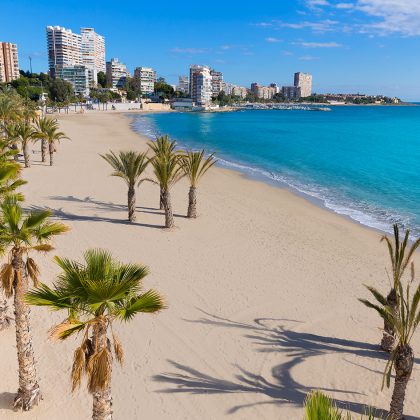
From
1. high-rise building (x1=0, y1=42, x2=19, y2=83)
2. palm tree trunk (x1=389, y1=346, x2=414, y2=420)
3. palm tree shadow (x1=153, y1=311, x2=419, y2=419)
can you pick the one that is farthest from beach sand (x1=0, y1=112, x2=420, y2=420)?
high-rise building (x1=0, y1=42, x2=19, y2=83)

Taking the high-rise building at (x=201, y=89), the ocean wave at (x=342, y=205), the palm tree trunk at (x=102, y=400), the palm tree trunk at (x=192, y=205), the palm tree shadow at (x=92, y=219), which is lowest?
the ocean wave at (x=342, y=205)

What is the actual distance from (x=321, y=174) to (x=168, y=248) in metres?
22.5

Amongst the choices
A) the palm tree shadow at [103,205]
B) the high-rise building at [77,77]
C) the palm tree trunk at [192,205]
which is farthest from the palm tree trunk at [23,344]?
the high-rise building at [77,77]

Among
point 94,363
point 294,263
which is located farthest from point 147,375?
point 294,263

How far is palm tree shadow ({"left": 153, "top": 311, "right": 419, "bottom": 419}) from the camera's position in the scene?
27.1 feet

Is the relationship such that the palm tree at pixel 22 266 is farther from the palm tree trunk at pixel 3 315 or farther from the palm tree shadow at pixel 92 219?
the palm tree shadow at pixel 92 219

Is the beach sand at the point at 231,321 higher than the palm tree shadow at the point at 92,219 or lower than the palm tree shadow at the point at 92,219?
lower

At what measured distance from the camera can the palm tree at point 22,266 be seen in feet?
21.3

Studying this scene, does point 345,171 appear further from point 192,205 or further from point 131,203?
point 131,203

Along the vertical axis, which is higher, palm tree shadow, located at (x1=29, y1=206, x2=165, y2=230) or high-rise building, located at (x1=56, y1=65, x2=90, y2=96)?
high-rise building, located at (x1=56, y1=65, x2=90, y2=96)

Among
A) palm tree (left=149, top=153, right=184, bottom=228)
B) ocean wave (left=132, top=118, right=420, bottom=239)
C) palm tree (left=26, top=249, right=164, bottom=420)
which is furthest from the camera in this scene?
ocean wave (left=132, top=118, right=420, bottom=239)

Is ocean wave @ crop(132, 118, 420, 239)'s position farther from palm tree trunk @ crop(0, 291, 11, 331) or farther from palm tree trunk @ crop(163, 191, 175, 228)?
palm tree trunk @ crop(0, 291, 11, 331)

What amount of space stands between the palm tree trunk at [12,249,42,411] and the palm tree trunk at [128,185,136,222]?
35.9ft

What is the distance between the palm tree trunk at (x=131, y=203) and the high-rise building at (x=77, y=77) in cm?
16631
